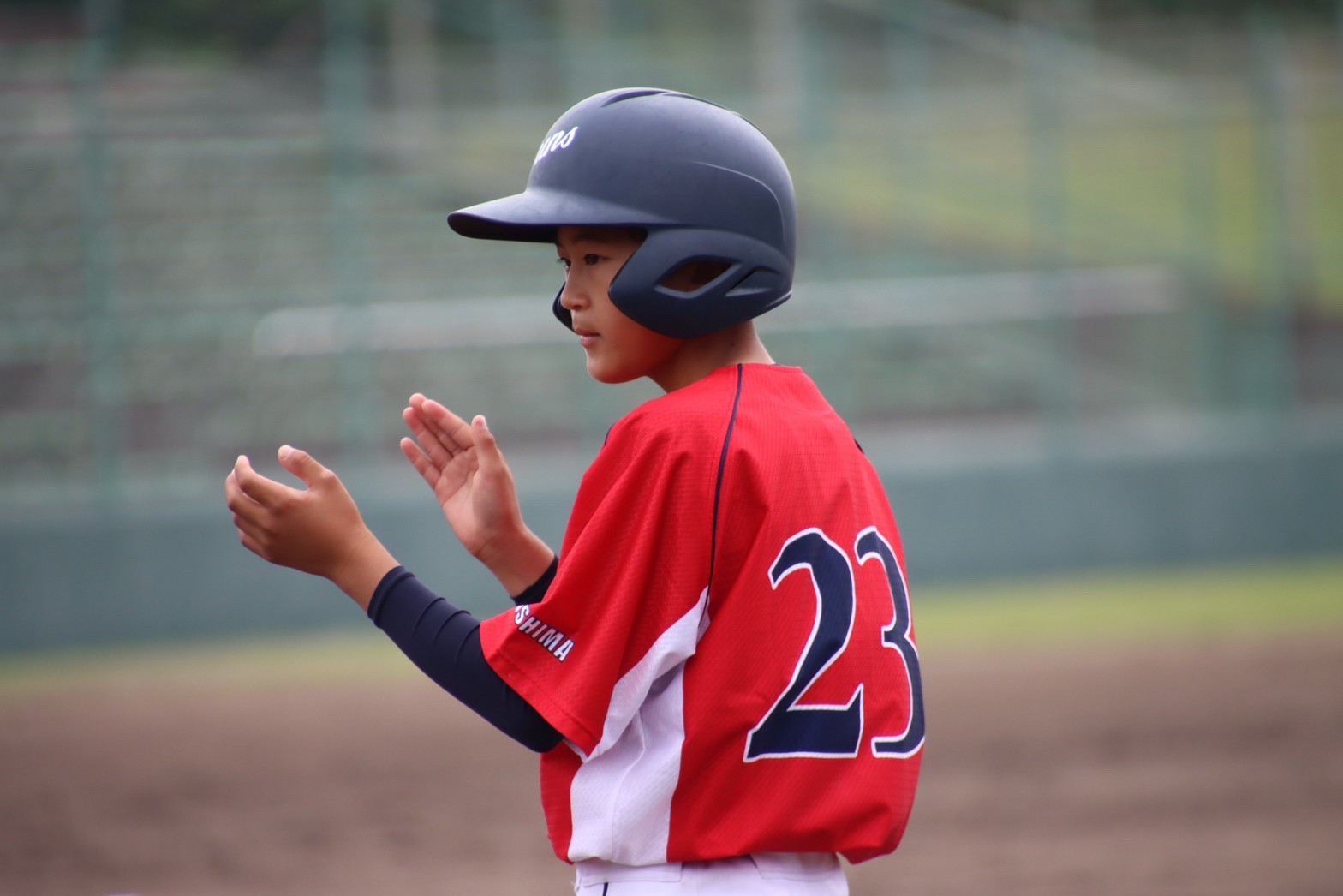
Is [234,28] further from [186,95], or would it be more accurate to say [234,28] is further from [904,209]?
[904,209]

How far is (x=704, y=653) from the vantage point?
5.87 feet

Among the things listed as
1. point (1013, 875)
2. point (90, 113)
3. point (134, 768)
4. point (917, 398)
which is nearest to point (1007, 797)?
point (1013, 875)

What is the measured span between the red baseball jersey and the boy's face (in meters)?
0.17

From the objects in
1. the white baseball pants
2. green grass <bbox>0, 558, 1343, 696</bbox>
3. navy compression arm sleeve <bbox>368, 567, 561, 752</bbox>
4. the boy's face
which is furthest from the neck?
green grass <bbox>0, 558, 1343, 696</bbox>

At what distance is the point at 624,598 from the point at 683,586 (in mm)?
72

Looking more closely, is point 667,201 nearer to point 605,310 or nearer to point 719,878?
point 605,310

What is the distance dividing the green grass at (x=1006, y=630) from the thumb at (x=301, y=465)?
703 cm

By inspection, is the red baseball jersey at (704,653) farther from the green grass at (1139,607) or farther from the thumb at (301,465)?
the green grass at (1139,607)

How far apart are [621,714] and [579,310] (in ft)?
1.82

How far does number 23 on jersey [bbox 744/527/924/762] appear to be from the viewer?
1787mm

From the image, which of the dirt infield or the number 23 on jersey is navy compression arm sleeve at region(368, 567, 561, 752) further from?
the dirt infield

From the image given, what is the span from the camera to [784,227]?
6.64ft

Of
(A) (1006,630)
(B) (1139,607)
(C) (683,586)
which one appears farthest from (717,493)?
(B) (1139,607)

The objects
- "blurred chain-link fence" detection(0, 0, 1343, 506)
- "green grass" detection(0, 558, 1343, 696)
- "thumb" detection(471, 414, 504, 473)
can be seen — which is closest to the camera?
"thumb" detection(471, 414, 504, 473)
